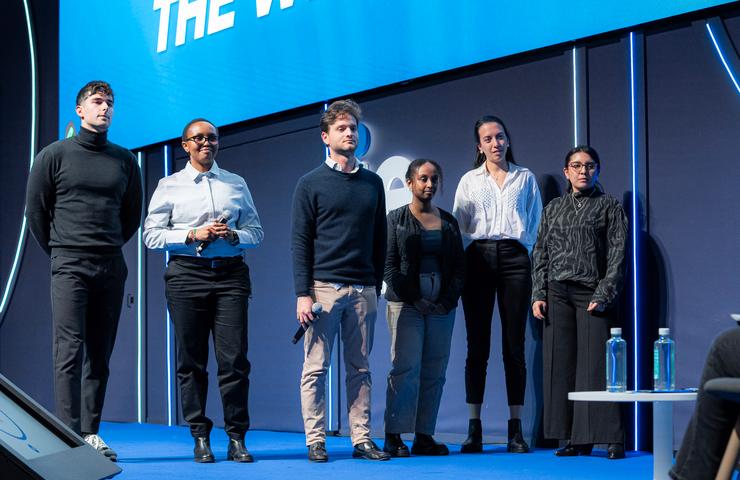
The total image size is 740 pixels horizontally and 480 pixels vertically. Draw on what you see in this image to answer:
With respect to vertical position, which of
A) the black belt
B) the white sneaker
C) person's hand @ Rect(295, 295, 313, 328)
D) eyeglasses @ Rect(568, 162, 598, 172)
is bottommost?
the white sneaker

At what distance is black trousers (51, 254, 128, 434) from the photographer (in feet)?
12.8

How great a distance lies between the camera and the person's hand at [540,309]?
4.39 metres

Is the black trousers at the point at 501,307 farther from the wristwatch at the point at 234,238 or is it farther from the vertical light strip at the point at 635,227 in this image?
the wristwatch at the point at 234,238

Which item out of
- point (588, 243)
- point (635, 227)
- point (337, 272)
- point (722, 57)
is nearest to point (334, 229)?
point (337, 272)

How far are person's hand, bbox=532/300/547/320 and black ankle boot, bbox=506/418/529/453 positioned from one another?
1.60ft

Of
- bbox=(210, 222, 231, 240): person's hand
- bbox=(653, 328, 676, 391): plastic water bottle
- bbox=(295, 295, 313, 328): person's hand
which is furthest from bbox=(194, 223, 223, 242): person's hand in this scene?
bbox=(653, 328, 676, 391): plastic water bottle

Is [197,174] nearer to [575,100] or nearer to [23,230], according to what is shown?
[575,100]

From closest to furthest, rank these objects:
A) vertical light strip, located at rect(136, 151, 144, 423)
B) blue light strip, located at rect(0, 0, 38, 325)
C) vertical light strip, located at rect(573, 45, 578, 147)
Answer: vertical light strip, located at rect(573, 45, 578, 147) → vertical light strip, located at rect(136, 151, 144, 423) → blue light strip, located at rect(0, 0, 38, 325)

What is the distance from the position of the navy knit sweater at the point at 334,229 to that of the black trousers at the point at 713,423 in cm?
212

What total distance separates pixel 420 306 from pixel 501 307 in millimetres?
478

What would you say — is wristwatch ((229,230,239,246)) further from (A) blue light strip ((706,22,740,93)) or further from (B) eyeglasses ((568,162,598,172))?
(A) blue light strip ((706,22,740,93))

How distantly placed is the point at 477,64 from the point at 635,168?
105 cm

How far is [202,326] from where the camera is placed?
4.15m

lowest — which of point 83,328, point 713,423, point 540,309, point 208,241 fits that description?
point 713,423
